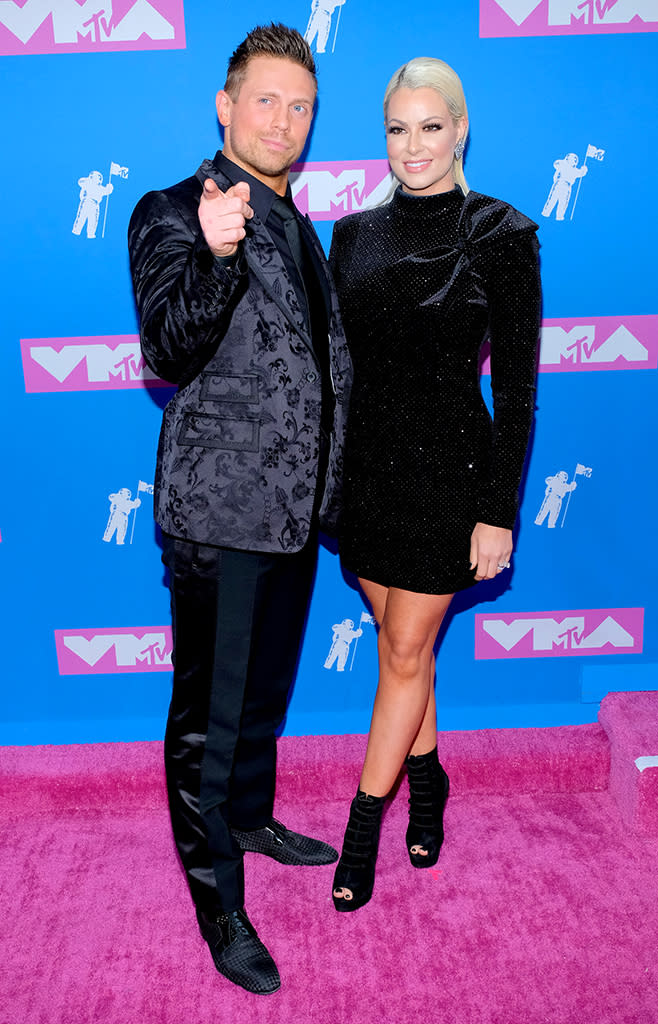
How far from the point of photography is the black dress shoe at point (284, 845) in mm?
2234

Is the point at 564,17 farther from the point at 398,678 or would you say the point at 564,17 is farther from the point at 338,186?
the point at 398,678

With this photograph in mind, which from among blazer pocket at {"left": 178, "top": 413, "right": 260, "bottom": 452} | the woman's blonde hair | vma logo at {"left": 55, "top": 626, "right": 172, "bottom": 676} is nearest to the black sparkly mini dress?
the woman's blonde hair

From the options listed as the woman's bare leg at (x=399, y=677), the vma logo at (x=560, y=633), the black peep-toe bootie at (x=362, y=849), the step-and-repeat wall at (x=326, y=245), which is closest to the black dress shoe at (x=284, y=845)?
the black peep-toe bootie at (x=362, y=849)

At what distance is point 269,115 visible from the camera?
176cm

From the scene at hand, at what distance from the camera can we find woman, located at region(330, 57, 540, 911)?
1.83 meters

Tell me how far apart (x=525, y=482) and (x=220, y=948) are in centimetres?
141

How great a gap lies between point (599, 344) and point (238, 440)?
119 cm

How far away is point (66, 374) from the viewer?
2379 millimetres

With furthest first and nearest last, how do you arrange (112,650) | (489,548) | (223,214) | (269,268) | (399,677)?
1. (112,650)
2. (399,677)
3. (489,548)
4. (269,268)
5. (223,214)

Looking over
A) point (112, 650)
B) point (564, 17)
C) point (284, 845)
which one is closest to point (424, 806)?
point (284, 845)

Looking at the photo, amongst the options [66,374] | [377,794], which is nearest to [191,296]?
[66,374]

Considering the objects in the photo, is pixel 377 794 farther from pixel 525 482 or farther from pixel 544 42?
pixel 544 42

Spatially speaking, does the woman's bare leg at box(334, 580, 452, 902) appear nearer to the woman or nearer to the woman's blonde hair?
the woman

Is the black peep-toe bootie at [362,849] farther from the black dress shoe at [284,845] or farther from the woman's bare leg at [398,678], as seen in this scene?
the black dress shoe at [284,845]
